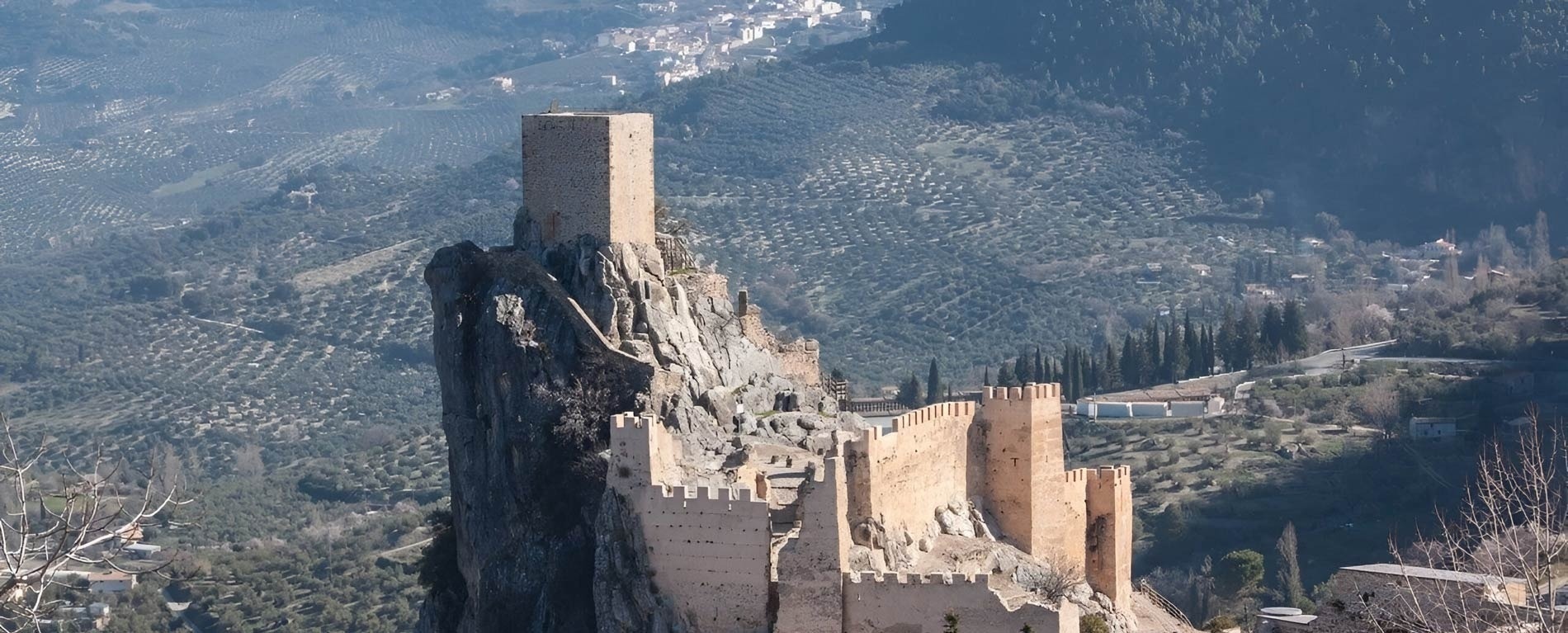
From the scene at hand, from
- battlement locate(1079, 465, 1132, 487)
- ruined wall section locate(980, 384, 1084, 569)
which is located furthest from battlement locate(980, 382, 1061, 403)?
battlement locate(1079, 465, 1132, 487)

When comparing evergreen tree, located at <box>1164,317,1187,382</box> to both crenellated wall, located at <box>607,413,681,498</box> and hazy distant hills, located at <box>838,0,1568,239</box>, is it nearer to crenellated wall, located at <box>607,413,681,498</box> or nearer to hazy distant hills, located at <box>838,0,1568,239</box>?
hazy distant hills, located at <box>838,0,1568,239</box>

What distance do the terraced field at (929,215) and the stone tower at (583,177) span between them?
72.0m

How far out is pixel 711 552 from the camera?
5409 cm

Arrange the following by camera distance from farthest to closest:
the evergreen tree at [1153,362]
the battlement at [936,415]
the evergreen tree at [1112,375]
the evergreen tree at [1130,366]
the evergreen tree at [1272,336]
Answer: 1. the evergreen tree at [1272,336]
2. the evergreen tree at [1153,362]
3. the evergreen tree at [1130,366]
4. the evergreen tree at [1112,375]
5. the battlement at [936,415]

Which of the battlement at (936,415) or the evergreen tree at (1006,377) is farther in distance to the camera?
the evergreen tree at (1006,377)

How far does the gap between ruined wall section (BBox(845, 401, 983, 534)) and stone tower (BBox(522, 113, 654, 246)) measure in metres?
9.08

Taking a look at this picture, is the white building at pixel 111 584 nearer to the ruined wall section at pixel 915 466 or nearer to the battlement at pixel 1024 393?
the battlement at pixel 1024 393

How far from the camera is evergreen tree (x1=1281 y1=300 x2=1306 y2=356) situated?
5015 inches

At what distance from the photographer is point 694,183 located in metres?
173

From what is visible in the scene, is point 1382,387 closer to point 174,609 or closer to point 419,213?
point 174,609

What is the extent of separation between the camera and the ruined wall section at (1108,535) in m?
61.8

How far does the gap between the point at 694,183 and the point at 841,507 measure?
121 metres

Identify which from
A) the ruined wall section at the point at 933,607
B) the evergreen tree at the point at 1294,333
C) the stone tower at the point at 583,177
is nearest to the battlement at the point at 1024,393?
the ruined wall section at the point at 933,607

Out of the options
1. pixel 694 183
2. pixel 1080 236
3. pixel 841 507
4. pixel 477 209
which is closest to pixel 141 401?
pixel 477 209
